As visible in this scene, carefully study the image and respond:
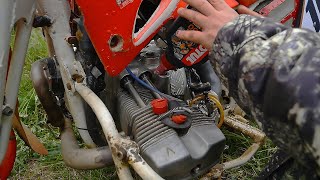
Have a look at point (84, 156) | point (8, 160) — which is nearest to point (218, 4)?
point (84, 156)

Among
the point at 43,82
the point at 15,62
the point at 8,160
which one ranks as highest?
the point at 15,62

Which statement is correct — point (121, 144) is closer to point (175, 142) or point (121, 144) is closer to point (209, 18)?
point (175, 142)

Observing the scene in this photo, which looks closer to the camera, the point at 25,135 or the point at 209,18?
the point at 209,18

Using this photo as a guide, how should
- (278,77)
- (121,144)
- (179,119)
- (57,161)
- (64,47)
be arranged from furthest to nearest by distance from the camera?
(57,161) < (64,47) < (179,119) < (121,144) < (278,77)

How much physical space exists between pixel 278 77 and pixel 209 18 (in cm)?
30

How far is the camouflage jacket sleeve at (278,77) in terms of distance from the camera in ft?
2.48

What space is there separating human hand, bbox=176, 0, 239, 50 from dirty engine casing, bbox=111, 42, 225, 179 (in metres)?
0.37

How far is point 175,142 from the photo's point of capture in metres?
1.32

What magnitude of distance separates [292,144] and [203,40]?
329 millimetres

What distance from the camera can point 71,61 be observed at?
4.93ft

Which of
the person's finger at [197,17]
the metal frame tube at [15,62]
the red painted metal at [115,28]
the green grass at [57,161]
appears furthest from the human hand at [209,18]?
the green grass at [57,161]

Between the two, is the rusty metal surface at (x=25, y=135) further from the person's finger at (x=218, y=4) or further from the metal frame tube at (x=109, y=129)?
the person's finger at (x=218, y=4)

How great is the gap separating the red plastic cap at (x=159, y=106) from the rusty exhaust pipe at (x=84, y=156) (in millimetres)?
213

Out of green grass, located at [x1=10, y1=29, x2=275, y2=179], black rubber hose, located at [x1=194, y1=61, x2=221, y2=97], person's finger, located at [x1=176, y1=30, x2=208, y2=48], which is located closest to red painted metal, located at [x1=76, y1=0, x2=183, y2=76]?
person's finger, located at [x1=176, y1=30, x2=208, y2=48]
